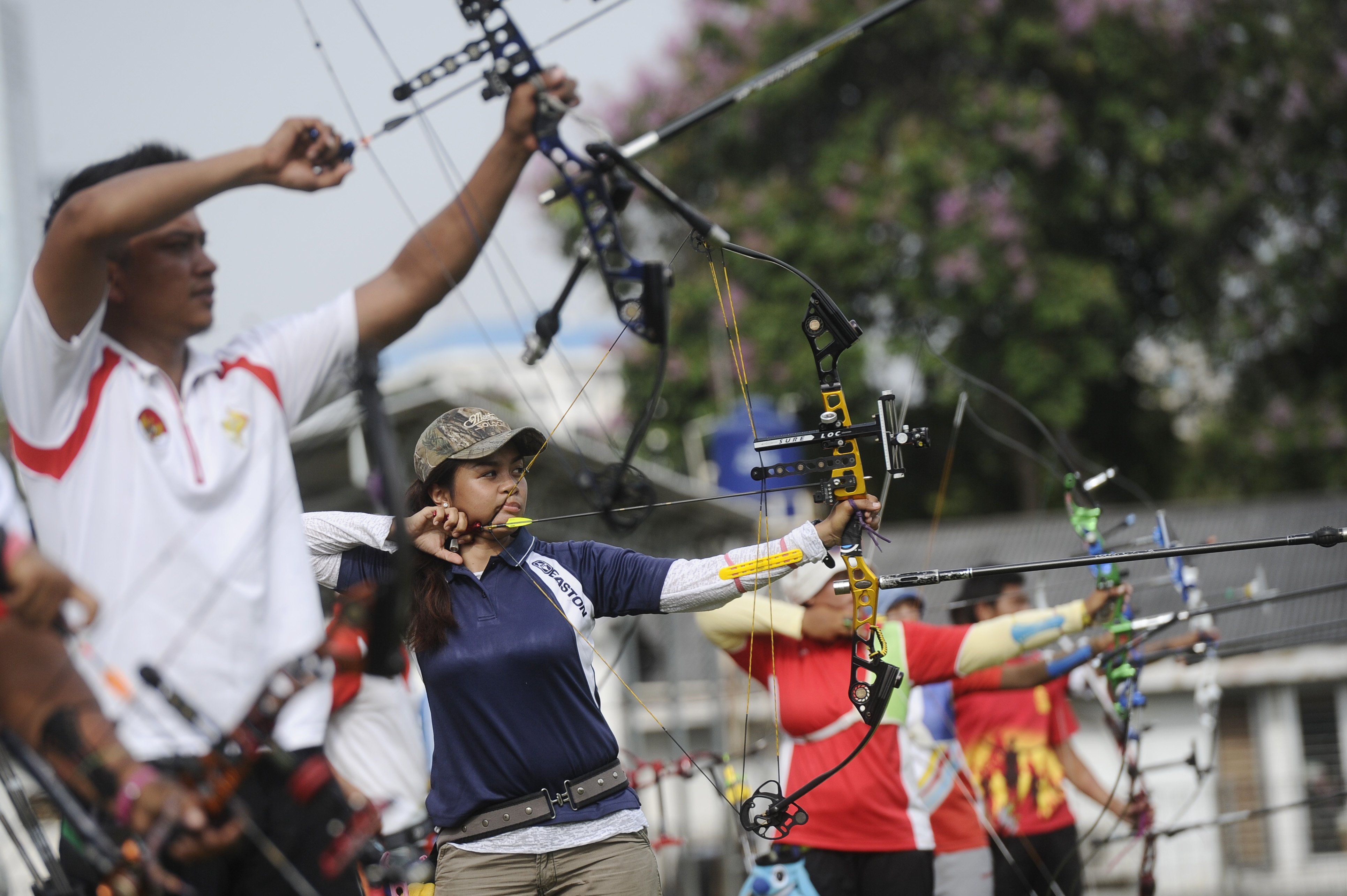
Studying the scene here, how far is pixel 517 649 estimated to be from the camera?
329 centimetres

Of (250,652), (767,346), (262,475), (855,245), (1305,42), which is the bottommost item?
(250,652)

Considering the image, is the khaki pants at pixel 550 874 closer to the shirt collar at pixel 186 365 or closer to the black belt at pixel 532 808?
the black belt at pixel 532 808

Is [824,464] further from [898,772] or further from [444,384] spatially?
[444,384]

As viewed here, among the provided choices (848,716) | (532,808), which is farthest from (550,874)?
(848,716)

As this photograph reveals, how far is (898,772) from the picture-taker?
15.5 feet

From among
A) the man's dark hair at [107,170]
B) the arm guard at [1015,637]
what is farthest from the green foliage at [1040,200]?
the man's dark hair at [107,170]

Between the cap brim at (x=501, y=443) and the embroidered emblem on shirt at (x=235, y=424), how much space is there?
1.12 meters

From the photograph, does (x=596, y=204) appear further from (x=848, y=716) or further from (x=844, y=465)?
(x=848, y=716)

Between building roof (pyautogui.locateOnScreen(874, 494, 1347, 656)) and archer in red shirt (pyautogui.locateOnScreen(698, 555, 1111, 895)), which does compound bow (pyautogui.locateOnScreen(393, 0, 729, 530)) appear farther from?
→ building roof (pyautogui.locateOnScreen(874, 494, 1347, 656))

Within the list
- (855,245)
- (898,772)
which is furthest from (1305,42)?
(898,772)

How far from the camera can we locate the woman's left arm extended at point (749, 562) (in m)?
3.31

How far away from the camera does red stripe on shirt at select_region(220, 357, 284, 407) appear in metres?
2.43

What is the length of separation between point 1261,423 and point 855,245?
6.90 metres

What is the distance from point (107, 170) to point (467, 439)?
49.8 inches
